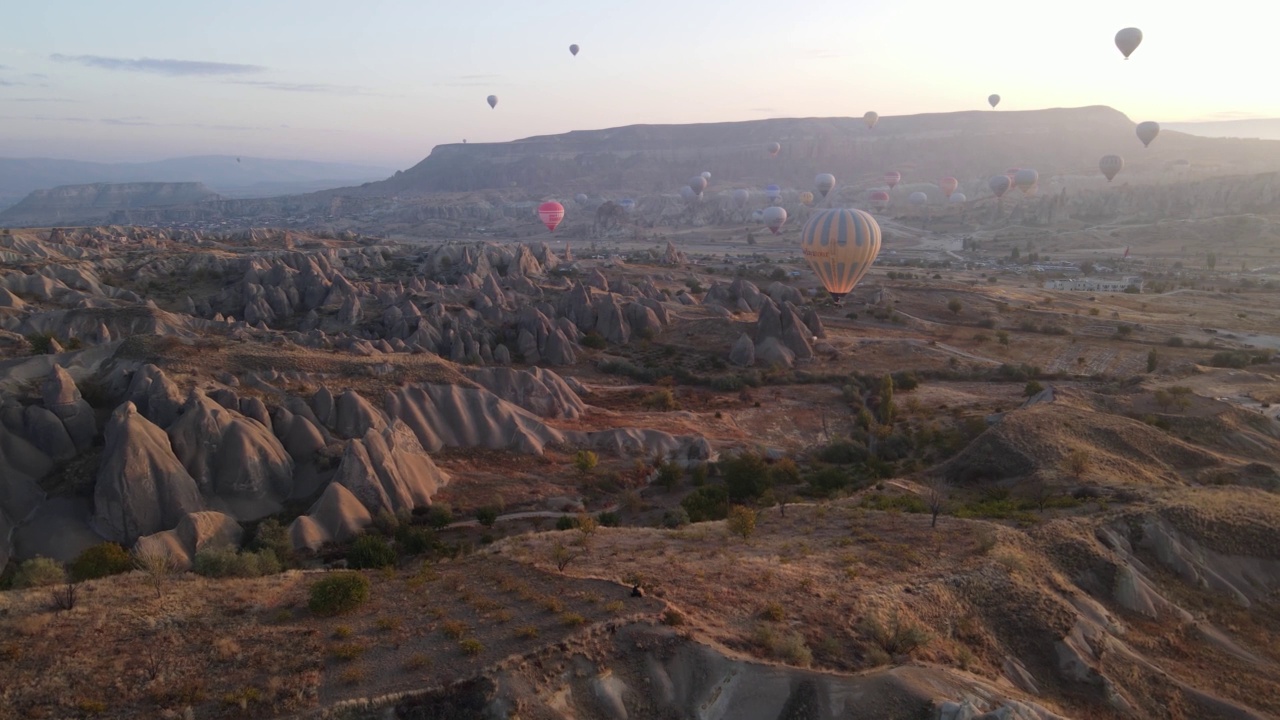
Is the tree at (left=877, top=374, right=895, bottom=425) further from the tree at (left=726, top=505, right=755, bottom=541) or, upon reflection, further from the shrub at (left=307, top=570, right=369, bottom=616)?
the shrub at (left=307, top=570, right=369, bottom=616)

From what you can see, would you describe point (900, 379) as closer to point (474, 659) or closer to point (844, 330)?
point (844, 330)

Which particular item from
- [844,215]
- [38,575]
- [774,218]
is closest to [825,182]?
[774,218]

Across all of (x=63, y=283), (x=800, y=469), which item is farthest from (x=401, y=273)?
(x=800, y=469)

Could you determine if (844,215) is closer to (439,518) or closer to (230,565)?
(439,518)


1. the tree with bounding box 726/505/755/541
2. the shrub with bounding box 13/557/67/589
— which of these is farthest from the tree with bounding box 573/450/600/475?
the shrub with bounding box 13/557/67/589

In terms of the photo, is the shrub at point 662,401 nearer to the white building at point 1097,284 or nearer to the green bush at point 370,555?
the green bush at point 370,555

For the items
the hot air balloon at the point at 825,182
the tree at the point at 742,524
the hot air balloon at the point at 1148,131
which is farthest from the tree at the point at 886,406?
the hot air balloon at the point at 1148,131

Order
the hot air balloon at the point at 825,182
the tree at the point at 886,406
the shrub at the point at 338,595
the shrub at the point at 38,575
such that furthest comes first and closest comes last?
the hot air balloon at the point at 825,182
the tree at the point at 886,406
the shrub at the point at 38,575
the shrub at the point at 338,595
